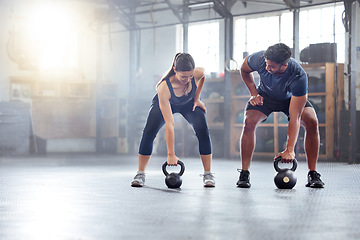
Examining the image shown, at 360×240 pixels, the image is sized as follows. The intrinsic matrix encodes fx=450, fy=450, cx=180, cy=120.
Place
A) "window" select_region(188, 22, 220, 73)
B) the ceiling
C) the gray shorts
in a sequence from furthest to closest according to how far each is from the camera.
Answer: "window" select_region(188, 22, 220, 73) → the ceiling → the gray shorts

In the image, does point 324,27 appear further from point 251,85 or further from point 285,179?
point 285,179

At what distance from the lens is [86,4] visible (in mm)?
9711

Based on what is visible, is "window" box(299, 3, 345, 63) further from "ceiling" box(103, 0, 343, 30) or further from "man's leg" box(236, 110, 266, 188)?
"man's leg" box(236, 110, 266, 188)

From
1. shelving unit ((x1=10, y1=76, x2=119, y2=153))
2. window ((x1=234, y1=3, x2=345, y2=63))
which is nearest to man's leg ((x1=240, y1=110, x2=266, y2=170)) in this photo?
window ((x1=234, y1=3, x2=345, y2=63))

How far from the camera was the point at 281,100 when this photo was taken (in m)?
3.36

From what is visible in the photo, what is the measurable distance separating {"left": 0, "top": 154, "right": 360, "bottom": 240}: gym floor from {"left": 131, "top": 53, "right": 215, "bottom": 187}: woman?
0.29 meters

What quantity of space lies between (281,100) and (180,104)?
0.76m

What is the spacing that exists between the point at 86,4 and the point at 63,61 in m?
1.37

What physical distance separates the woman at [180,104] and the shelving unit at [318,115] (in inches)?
160

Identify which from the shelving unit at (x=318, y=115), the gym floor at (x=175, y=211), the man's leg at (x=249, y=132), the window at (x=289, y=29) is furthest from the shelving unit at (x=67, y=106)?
the man's leg at (x=249, y=132)

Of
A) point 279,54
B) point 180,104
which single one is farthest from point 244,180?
point 279,54

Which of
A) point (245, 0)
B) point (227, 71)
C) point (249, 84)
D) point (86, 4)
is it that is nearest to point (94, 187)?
point (249, 84)

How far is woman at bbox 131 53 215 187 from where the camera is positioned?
A: 327cm

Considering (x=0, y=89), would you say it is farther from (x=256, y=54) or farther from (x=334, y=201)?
(x=334, y=201)
